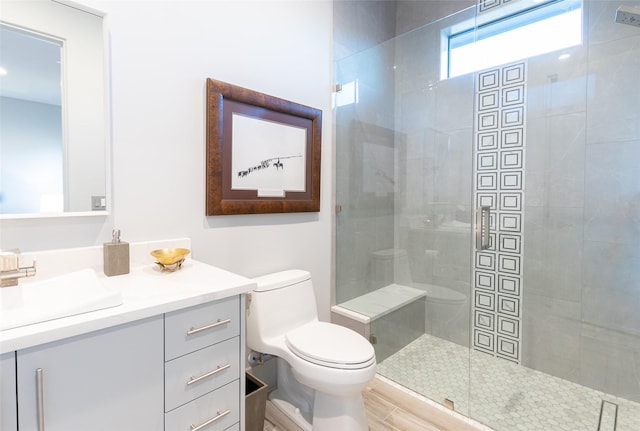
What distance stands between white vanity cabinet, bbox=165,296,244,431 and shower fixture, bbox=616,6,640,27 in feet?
7.60

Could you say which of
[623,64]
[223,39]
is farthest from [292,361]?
[623,64]

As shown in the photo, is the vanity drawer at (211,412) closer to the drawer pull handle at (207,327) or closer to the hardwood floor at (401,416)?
the drawer pull handle at (207,327)

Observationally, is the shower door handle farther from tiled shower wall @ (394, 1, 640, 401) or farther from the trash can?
the trash can

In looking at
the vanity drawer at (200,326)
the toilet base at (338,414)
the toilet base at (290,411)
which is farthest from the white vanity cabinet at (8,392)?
the toilet base at (290,411)

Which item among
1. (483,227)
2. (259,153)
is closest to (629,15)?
(483,227)

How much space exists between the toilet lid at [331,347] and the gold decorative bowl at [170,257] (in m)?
0.63

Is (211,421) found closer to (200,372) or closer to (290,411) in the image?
(200,372)

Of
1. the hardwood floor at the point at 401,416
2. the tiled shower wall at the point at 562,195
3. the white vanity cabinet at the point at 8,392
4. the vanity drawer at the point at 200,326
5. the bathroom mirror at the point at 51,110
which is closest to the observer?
the white vanity cabinet at the point at 8,392

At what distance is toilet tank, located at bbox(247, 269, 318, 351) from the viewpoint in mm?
1563

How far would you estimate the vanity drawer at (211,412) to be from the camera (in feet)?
3.19

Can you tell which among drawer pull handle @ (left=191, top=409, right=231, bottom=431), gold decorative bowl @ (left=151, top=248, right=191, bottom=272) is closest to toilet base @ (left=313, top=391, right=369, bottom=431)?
drawer pull handle @ (left=191, top=409, right=231, bottom=431)

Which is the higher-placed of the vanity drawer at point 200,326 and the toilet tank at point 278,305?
the vanity drawer at point 200,326

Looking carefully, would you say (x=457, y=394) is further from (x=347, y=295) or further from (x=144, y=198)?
(x=144, y=198)

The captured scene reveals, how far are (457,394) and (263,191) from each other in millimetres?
1607
